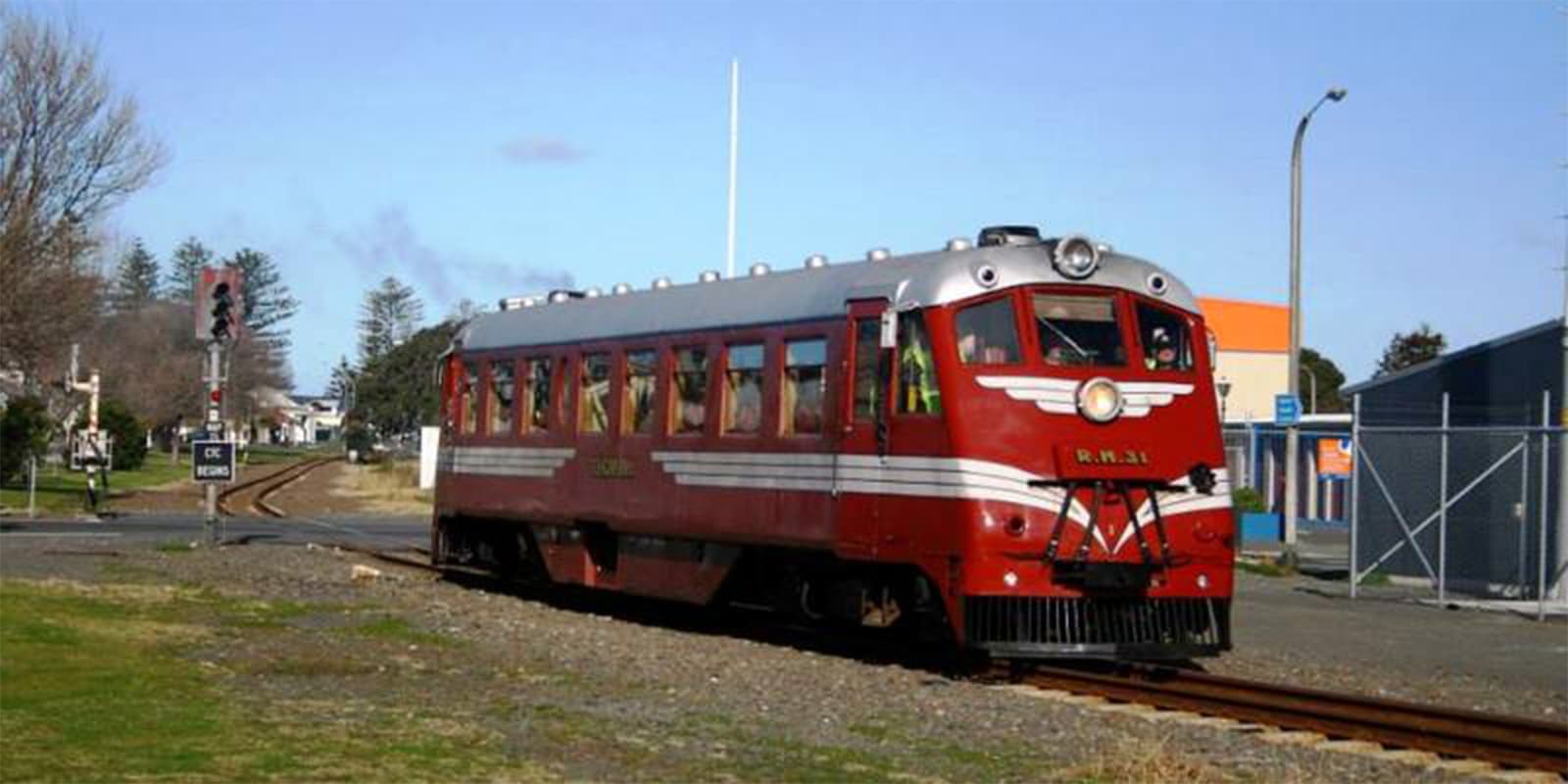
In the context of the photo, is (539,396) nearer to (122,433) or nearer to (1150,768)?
(1150,768)

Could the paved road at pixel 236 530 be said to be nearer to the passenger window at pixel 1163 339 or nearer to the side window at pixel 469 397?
the side window at pixel 469 397

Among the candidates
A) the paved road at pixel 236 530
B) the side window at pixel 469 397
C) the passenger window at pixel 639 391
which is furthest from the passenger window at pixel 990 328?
the paved road at pixel 236 530

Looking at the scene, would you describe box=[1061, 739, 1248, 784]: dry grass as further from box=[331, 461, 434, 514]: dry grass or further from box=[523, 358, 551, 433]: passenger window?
box=[331, 461, 434, 514]: dry grass

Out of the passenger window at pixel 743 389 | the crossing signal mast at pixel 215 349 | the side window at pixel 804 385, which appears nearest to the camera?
the side window at pixel 804 385

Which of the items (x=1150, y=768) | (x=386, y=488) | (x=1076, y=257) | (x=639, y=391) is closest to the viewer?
(x=1150, y=768)

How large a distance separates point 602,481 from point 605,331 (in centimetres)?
154

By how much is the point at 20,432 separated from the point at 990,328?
139 ft

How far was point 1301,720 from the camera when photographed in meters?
13.4

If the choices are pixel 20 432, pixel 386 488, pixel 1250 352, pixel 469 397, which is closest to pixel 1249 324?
pixel 1250 352

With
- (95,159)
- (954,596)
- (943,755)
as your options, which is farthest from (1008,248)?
(95,159)

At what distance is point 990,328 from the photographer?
52.9 ft

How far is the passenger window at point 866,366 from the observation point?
54.7 feet

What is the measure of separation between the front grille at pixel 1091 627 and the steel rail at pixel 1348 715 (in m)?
0.24

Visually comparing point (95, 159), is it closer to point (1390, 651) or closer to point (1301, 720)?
point (1390, 651)
